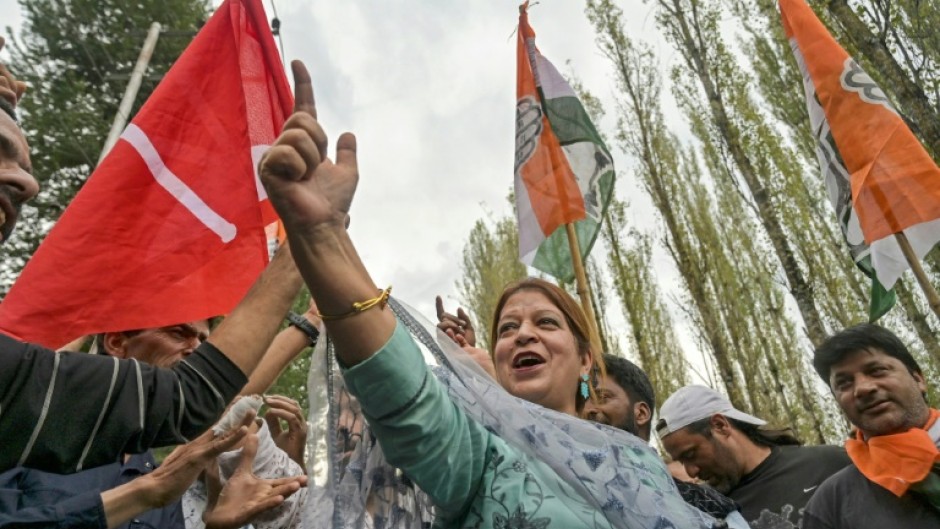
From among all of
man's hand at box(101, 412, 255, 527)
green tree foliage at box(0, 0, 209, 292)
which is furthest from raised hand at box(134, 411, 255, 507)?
green tree foliage at box(0, 0, 209, 292)

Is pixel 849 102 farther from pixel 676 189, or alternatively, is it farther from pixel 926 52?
pixel 676 189

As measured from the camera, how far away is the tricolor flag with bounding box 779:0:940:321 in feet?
12.2

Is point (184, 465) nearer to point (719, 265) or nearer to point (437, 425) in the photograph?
point (437, 425)

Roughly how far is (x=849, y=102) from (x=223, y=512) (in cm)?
371

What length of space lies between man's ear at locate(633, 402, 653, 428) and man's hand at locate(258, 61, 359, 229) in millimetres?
2577

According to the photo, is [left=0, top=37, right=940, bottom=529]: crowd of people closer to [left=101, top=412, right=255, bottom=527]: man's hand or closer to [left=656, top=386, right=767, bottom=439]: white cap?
[left=101, top=412, right=255, bottom=527]: man's hand

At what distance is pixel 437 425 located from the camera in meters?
1.26

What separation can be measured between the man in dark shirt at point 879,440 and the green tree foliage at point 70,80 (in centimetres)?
1117

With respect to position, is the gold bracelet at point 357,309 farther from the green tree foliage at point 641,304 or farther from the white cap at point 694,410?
the green tree foliage at point 641,304

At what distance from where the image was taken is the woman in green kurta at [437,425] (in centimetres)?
118

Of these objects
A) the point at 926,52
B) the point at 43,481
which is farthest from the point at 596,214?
the point at 926,52

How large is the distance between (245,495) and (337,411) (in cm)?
115

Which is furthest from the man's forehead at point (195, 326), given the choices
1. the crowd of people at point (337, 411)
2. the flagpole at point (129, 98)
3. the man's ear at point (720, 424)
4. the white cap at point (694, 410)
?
the flagpole at point (129, 98)

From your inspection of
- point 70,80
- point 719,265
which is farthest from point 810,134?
point 70,80
